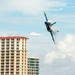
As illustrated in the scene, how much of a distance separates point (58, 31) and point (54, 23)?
5.84 feet

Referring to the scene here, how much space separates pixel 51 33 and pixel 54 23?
124 inches

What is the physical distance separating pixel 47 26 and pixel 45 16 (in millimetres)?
3194

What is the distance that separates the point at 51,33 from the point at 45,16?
354cm

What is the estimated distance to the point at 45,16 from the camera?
165 ft

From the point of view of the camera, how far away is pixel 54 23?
164 ft

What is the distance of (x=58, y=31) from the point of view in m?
51.3

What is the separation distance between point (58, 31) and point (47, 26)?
7.88 ft

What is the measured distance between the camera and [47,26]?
53156 millimetres

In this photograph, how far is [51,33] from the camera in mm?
52875

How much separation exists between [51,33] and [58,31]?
1779 millimetres
